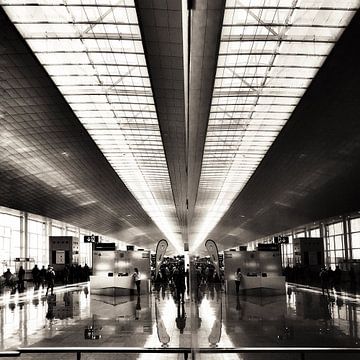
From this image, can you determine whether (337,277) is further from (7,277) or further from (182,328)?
(182,328)

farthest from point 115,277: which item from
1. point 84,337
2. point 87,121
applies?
point 84,337

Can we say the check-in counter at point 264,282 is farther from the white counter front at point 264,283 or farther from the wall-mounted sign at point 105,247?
the wall-mounted sign at point 105,247

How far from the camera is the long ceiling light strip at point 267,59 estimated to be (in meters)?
18.1

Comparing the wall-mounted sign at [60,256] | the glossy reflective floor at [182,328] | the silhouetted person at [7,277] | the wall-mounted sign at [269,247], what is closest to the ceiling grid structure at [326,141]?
the wall-mounted sign at [269,247]

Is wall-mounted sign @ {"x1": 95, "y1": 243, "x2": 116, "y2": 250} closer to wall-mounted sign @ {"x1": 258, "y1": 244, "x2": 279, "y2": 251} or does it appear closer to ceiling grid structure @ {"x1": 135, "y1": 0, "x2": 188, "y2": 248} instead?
ceiling grid structure @ {"x1": 135, "y1": 0, "x2": 188, "y2": 248}

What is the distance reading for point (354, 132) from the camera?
1112 inches

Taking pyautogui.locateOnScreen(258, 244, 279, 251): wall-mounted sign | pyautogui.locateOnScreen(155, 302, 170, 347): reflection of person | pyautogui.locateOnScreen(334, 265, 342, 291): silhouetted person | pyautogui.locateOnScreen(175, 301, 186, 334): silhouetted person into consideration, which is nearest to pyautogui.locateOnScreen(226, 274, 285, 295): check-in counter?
pyautogui.locateOnScreen(258, 244, 279, 251): wall-mounted sign

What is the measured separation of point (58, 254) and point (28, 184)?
695 cm

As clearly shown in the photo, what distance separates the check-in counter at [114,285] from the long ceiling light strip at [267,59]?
11.1 metres

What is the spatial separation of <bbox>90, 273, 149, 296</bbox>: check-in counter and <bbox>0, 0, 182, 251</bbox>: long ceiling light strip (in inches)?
374

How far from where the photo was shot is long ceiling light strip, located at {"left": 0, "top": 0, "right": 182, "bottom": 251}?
59.1 ft

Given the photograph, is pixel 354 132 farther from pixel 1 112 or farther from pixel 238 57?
pixel 1 112

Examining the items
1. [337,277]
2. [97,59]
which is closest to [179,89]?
[97,59]

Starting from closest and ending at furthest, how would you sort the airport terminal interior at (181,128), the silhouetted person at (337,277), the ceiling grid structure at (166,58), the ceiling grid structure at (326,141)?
the airport terminal interior at (181,128)
the ceiling grid structure at (166,58)
the ceiling grid structure at (326,141)
the silhouetted person at (337,277)
